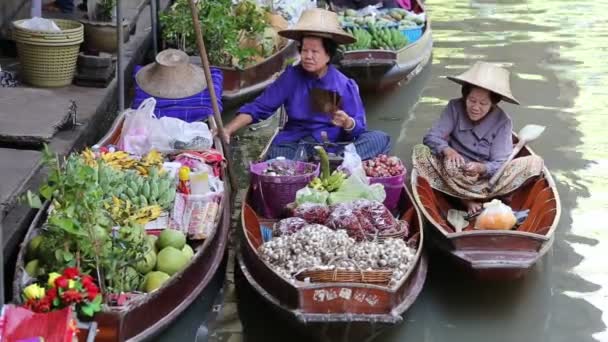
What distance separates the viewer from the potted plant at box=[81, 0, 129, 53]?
6918 mm

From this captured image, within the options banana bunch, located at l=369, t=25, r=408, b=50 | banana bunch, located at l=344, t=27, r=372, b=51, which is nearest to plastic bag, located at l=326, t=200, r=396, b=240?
banana bunch, located at l=344, t=27, r=372, b=51

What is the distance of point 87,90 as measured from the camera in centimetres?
670

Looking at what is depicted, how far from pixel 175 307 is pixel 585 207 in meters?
3.09

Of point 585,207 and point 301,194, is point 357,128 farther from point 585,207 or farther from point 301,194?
point 585,207

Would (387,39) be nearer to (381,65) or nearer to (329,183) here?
(381,65)

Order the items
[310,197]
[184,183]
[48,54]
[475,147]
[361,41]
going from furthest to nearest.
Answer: [361,41]
[48,54]
[475,147]
[184,183]
[310,197]

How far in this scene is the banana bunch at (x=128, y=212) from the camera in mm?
4465

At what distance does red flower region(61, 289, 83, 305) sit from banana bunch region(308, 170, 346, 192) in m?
1.74

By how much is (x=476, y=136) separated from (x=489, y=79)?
14.9 inches

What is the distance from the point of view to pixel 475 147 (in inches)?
224

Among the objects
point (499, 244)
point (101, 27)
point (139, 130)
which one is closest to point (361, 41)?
point (101, 27)

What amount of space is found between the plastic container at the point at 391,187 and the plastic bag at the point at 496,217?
464 millimetres

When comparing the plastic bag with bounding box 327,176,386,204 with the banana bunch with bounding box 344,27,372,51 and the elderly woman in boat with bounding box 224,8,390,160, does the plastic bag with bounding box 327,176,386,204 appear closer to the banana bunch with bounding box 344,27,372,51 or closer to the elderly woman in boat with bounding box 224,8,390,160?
the elderly woman in boat with bounding box 224,8,390,160

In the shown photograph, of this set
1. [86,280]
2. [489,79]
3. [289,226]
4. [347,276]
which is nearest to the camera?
[86,280]
